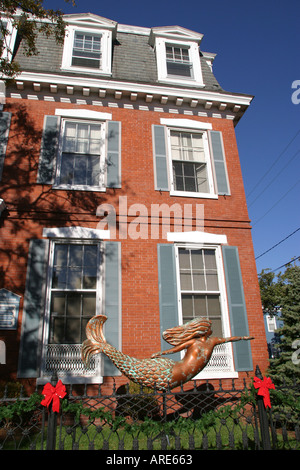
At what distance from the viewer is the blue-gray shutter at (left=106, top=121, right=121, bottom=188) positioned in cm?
856

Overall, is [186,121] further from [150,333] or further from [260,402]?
[260,402]

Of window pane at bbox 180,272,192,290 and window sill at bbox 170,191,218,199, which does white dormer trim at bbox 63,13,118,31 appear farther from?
window pane at bbox 180,272,192,290

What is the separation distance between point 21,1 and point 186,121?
5.11 m

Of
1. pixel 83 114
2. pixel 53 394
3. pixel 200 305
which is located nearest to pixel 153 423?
pixel 53 394

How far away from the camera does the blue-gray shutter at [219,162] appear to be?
913 centimetres

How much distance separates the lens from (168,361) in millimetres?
5152

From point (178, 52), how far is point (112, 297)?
28.8ft

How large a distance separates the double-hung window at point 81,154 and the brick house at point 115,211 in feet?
0.11

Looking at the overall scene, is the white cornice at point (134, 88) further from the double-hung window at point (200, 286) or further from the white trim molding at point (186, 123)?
the double-hung window at point (200, 286)

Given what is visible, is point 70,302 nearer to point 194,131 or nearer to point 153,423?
point 153,423

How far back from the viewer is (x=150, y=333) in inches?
289

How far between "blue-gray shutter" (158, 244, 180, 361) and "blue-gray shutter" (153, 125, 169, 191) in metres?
1.85

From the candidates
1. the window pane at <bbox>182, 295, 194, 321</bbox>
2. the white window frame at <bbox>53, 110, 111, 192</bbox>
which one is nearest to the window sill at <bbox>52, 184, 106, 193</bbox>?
the white window frame at <bbox>53, 110, 111, 192</bbox>

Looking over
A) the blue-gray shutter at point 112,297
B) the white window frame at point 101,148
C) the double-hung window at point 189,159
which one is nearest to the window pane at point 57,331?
the blue-gray shutter at point 112,297
